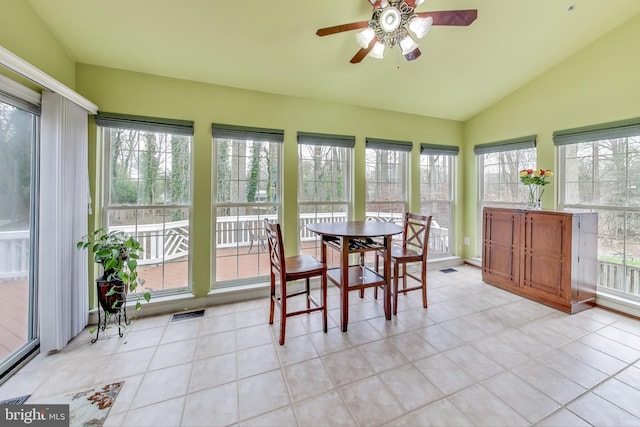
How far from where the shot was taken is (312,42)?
242 cm

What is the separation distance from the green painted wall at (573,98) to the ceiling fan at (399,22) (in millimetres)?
2262

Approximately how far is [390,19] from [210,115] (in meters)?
2.03

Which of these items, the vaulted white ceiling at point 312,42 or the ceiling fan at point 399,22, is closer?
the ceiling fan at point 399,22

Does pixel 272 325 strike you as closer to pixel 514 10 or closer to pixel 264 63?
pixel 264 63

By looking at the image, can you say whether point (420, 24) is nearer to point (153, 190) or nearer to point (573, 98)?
point (573, 98)

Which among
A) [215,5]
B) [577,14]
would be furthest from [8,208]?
[577,14]

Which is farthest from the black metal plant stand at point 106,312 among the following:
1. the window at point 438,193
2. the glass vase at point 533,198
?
the glass vase at point 533,198

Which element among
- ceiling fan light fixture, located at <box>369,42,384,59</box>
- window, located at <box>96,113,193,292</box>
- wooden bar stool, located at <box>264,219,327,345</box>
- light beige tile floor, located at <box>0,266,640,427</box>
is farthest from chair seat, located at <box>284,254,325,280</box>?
ceiling fan light fixture, located at <box>369,42,384,59</box>

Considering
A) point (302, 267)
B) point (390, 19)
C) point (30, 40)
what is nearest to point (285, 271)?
point (302, 267)

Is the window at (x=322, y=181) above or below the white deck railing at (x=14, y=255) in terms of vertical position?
above

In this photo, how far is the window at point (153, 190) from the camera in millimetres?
2607

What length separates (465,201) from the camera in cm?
432

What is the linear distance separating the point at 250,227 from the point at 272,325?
1210 mm

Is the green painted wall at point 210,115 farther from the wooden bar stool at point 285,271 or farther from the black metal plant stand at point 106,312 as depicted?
the wooden bar stool at point 285,271
